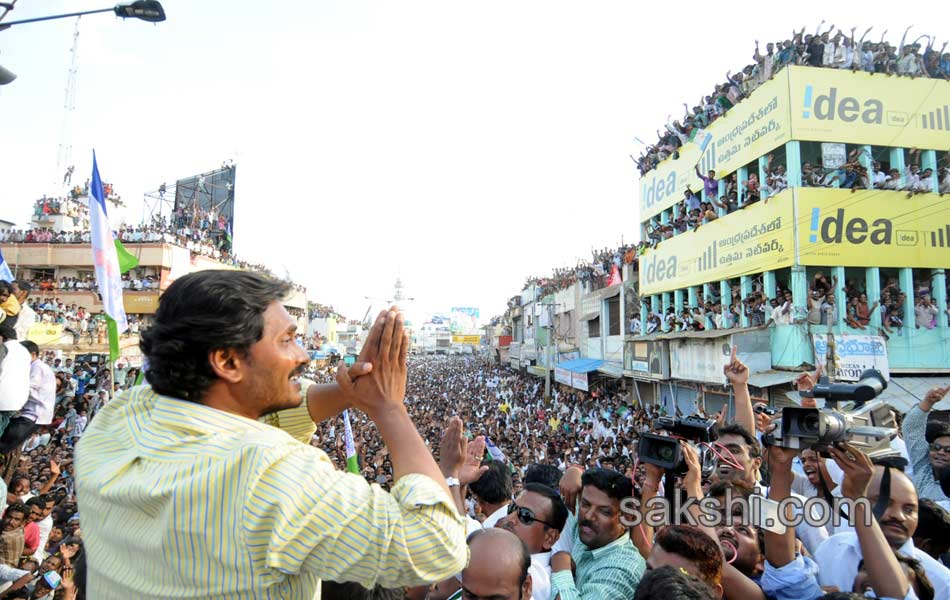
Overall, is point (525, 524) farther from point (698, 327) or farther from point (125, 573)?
point (698, 327)

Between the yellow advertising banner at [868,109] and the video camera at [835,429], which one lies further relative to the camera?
the yellow advertising banner at [868,109]

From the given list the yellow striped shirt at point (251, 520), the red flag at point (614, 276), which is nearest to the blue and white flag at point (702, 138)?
the red flag at point (614, 276)

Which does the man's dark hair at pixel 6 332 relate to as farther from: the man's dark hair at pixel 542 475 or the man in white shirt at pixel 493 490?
the man's dark hair at pixel 542 475

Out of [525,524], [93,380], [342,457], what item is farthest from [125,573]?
[93,380]

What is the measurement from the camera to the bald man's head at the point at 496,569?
2.13 m

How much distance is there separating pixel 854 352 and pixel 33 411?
15266 mm

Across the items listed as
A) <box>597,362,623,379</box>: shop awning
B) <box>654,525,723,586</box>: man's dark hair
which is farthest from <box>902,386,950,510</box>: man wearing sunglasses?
<box>597,362,623,379</box>: shop awning

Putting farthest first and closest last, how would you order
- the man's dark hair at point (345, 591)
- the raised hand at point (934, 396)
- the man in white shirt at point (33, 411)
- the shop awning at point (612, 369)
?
the shop awning at point (612, 369) < the raised hand at point (934, 396) < the man in white shirt at point (33, 411) < the man's dark hair at point (345, 591)

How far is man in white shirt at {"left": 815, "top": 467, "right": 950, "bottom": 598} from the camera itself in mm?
2670

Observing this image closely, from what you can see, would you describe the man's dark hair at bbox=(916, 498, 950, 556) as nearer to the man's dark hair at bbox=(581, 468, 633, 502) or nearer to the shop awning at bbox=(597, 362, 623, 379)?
the man's dark hair at bbox=(581, 468, 633, 502)

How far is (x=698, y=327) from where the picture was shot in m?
17.1

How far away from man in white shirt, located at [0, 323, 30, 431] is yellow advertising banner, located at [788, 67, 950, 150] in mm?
15876

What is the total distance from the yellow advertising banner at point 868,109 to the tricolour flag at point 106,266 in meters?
15.0

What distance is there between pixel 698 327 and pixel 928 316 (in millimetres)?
5582
